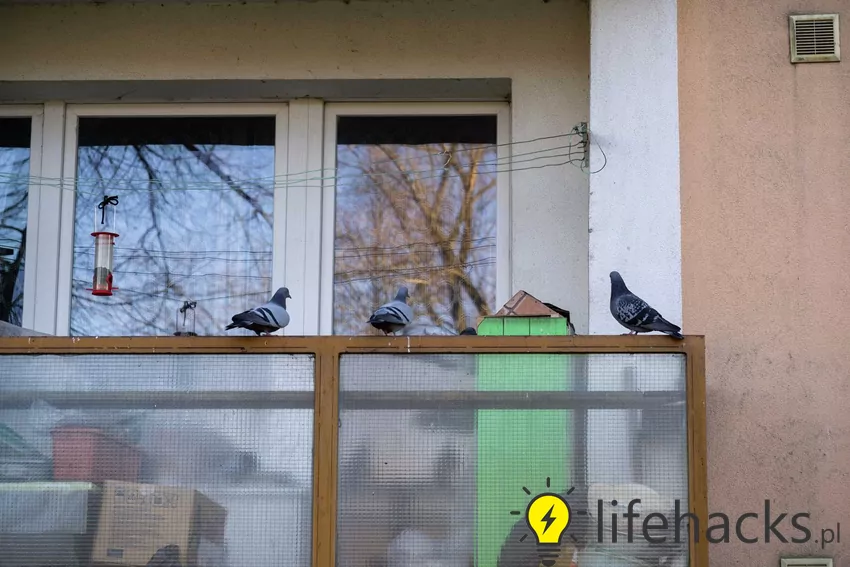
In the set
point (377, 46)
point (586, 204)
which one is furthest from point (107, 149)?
point (586, 204)

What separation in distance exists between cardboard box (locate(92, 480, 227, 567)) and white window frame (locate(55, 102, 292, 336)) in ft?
5.91

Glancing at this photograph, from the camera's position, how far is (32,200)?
716 cm

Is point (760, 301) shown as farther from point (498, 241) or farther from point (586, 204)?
point (498, 241)

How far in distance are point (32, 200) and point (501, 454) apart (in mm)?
3407

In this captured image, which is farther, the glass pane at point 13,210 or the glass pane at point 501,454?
the glass pane at point 13,210

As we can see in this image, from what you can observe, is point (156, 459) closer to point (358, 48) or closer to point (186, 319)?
point (186, 319)

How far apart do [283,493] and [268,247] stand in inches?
83.3

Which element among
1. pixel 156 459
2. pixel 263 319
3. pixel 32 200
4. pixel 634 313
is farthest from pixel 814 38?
pixel 32 200

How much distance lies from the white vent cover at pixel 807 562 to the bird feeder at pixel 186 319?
3.40 m

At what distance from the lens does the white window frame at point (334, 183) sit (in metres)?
6.98

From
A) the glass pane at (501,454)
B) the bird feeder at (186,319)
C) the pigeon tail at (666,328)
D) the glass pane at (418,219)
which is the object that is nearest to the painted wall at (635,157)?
the pigeon tail at (666,328)

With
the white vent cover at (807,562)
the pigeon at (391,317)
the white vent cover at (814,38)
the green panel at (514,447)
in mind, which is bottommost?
the white vent cover at (807,562)

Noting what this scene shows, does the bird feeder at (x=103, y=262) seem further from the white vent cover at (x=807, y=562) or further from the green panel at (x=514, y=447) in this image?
the white vent cover at (x=807, y=562)

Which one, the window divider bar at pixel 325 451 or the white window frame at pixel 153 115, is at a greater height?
the white window frame at pixel 153 115
